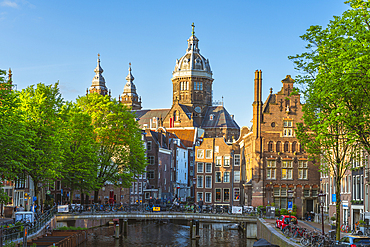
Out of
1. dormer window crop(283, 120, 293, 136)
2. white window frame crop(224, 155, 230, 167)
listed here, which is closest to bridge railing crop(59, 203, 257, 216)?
dormer window crop(283, 120, 293, 136)

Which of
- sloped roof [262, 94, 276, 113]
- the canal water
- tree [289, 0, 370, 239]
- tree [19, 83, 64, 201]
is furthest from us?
sloped roof [262, 94, 276, 113]

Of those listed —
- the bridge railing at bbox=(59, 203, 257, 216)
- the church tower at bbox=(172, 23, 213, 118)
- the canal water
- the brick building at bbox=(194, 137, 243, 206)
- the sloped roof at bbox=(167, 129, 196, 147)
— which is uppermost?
the church tower at bbox=(172, 23, 213, 118)

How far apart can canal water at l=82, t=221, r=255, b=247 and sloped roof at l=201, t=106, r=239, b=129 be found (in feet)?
292

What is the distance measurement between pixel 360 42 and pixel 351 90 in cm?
261

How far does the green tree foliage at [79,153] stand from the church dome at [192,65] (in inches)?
4279

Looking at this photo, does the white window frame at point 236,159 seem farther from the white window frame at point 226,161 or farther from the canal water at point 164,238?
the canal water at point 164,238

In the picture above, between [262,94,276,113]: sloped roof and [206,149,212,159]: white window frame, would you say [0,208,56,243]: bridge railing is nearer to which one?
[262,94,276,113]: sloped roof

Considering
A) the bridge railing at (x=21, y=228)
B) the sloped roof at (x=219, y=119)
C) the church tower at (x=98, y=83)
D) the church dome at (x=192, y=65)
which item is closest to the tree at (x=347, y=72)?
the bridge railing at (x=21, y=228)

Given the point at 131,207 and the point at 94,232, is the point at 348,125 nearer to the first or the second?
the point at 131,207

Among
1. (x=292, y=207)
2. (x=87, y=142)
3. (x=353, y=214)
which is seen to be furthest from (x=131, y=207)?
(x=353, y=214)

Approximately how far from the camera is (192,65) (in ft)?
550

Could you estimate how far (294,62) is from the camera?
109 ft

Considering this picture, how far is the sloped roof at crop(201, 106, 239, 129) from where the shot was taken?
161m

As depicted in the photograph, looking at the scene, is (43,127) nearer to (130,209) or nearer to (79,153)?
(79,153)
